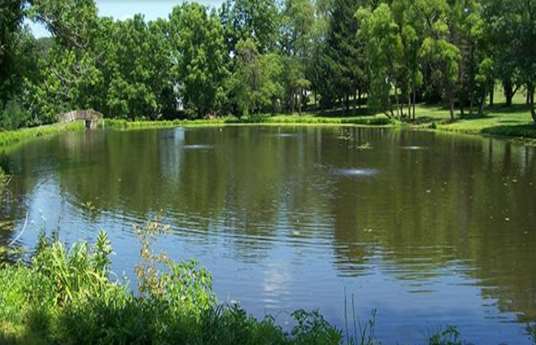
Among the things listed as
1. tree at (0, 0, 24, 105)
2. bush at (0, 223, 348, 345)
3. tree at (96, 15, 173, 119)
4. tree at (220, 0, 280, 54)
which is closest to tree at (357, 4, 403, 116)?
tree at (220, 0, 280, 54)

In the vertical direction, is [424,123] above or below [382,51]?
below

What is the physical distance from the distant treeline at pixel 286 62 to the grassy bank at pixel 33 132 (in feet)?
8.49

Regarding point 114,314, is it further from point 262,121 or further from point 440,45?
point 262,121

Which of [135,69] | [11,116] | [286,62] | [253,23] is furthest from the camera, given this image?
[253,23]

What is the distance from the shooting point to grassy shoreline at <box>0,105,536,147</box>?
1821 inches

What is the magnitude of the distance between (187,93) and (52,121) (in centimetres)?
1683

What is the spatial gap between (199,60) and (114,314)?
77.8 m

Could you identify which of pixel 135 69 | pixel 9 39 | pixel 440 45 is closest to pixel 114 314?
pixel 9 39

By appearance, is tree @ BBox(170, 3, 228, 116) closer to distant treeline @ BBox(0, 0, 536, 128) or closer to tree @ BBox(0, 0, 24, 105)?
distant treeline @ BBox(0, 0, 536, 128)

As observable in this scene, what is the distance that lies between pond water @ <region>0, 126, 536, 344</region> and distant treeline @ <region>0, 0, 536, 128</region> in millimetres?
22639

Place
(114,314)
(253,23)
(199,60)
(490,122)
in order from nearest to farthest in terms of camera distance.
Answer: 1. (114,314)
2. (490,122)
3. (199,60)
4. (253,23)

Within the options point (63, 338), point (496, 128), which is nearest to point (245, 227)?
point (63, 338)

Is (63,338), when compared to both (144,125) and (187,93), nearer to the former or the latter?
(144,125)

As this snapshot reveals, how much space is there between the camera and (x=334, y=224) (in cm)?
1684
